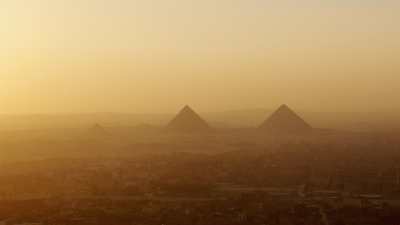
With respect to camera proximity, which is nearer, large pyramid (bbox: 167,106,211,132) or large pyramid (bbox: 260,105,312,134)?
large pyramid (bbox: 260,105,312,134)

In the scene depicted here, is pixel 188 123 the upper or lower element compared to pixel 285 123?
upper

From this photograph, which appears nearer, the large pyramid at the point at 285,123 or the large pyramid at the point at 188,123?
the large pyramid at the point at 285,123

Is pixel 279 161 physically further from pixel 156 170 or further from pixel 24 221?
pixel 24 221

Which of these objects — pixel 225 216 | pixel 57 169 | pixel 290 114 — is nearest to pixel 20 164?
pixel 57 169

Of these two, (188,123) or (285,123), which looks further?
(188,123)
